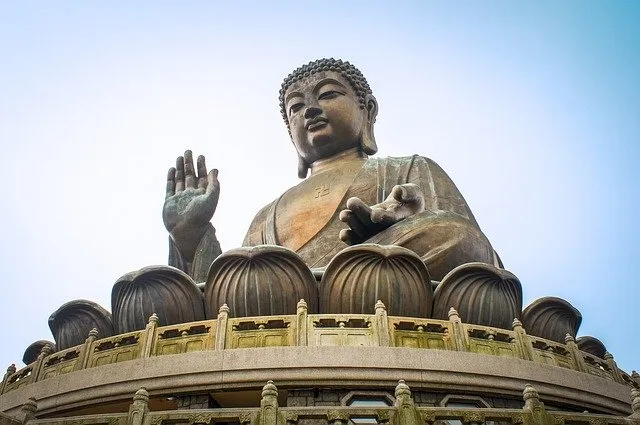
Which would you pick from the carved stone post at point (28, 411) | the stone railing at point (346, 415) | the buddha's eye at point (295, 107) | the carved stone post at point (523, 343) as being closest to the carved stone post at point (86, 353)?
the carved stone post at point (28, 411)

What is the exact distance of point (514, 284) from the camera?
23.2ft

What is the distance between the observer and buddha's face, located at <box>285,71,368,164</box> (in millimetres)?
10992

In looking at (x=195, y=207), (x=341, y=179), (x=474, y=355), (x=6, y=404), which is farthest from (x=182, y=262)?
(x=474, y=355)

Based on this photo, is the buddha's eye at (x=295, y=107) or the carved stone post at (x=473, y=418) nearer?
the carved stone post at (x=473, y=418)

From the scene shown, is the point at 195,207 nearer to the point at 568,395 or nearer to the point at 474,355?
the point at 474,355

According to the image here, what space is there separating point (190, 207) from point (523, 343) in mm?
4424

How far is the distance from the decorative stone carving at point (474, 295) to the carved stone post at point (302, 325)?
137 centimetres

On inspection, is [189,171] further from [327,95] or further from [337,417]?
[337,417]

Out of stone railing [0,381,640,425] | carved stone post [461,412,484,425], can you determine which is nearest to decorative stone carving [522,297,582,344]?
stone railing [0,381,640,425]

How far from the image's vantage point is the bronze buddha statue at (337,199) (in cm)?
795

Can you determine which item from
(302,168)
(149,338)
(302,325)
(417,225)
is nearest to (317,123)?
(302,168)

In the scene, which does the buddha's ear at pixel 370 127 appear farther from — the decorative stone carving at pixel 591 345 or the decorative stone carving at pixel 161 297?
the decorative stone carving at pixel 161 297

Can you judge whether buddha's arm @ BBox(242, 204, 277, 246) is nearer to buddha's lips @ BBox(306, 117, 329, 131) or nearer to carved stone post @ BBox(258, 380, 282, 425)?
buddha's lips @ BBox(306, 117, 329, 131)

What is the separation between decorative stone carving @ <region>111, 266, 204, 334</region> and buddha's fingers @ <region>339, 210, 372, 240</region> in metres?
1.79
